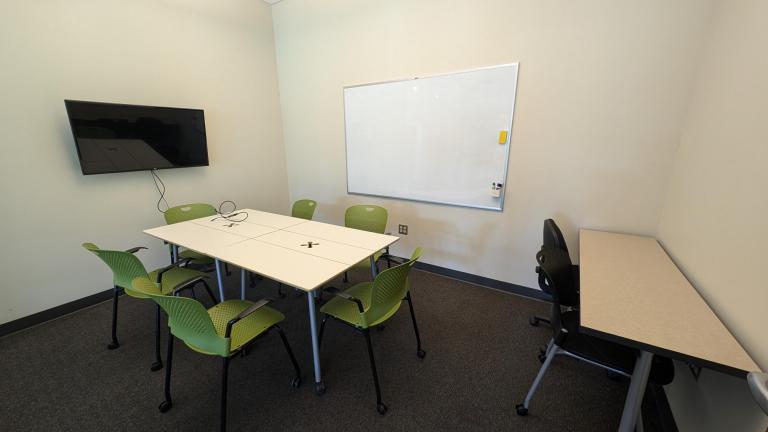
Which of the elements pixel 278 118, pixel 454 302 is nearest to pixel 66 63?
pixel 278 118

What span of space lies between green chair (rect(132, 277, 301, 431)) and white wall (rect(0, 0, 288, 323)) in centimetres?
138

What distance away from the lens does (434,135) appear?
2826mm

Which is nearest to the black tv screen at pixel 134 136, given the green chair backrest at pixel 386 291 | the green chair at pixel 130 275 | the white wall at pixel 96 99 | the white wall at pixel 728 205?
the white wall at pixel 96 99

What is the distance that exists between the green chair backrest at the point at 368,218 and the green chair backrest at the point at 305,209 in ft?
1.57

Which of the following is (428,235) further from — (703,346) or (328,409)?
(703,346)

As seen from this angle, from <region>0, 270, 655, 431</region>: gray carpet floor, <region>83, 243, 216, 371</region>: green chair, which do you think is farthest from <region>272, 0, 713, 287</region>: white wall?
<region>83, 243, 216, 371</region>: green chair

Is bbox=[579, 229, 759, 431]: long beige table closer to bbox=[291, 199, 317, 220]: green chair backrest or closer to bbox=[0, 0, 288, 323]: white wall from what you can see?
bbox=[291, 199, 317, 220]: green chair backrest

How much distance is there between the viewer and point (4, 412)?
1.55 meters

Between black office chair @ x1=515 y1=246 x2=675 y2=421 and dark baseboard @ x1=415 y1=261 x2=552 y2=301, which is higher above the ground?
black office chair @ x1=515 y1=246 x2=675 y2=421

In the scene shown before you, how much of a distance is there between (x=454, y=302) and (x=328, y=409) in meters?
1.48

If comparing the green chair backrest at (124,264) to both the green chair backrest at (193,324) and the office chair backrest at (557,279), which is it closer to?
the green chair backrest at (193,324)

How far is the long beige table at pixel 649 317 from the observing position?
0.99 metres

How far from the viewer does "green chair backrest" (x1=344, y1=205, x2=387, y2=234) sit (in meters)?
2.67

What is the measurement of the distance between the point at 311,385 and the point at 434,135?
2423 millimetres
